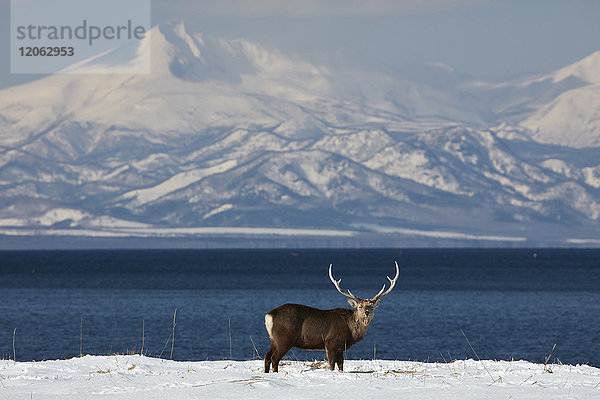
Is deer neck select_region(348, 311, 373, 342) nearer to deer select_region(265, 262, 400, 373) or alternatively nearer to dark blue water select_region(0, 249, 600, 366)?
deer select_region(265, 262, 400, 373)

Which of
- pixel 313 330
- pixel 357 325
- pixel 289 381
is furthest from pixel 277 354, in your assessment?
pixel 357 325

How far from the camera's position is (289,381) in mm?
20062

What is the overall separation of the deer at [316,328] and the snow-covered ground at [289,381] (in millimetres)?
478

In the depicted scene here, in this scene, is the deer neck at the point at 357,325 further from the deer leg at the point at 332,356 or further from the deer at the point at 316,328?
the deer leg at the point at 332,356

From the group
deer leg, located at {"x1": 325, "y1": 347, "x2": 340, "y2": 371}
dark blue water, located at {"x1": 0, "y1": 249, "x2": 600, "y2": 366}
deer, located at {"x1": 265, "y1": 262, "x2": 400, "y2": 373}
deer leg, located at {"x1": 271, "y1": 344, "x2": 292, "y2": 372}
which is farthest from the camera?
dark blue water, located at {"x1": 0, "y1": 249, "x2": 600, "y2": 366}

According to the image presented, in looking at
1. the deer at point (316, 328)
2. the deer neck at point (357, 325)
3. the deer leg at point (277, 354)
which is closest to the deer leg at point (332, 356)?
the deer at point (316, 328)

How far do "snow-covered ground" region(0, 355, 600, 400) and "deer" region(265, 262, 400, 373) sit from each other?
1.57 feet

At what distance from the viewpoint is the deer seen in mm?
20828

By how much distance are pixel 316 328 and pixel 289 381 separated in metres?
1.42

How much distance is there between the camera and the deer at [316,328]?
2083 cm

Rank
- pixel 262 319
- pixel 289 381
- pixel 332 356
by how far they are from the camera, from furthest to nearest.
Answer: pixel 262 319, pixel 332 356, pixel 289 381

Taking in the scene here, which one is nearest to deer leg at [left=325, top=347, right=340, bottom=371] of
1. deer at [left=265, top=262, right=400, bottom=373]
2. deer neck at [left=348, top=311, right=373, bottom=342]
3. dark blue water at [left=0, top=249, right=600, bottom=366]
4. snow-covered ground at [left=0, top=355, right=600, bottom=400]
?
deer at [left=265, top=262, right=400, bottom=373]

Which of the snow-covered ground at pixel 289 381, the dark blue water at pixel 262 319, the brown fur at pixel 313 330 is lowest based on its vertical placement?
the dark blue water at pixel 262 319

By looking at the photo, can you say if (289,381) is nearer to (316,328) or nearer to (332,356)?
(316,328)
